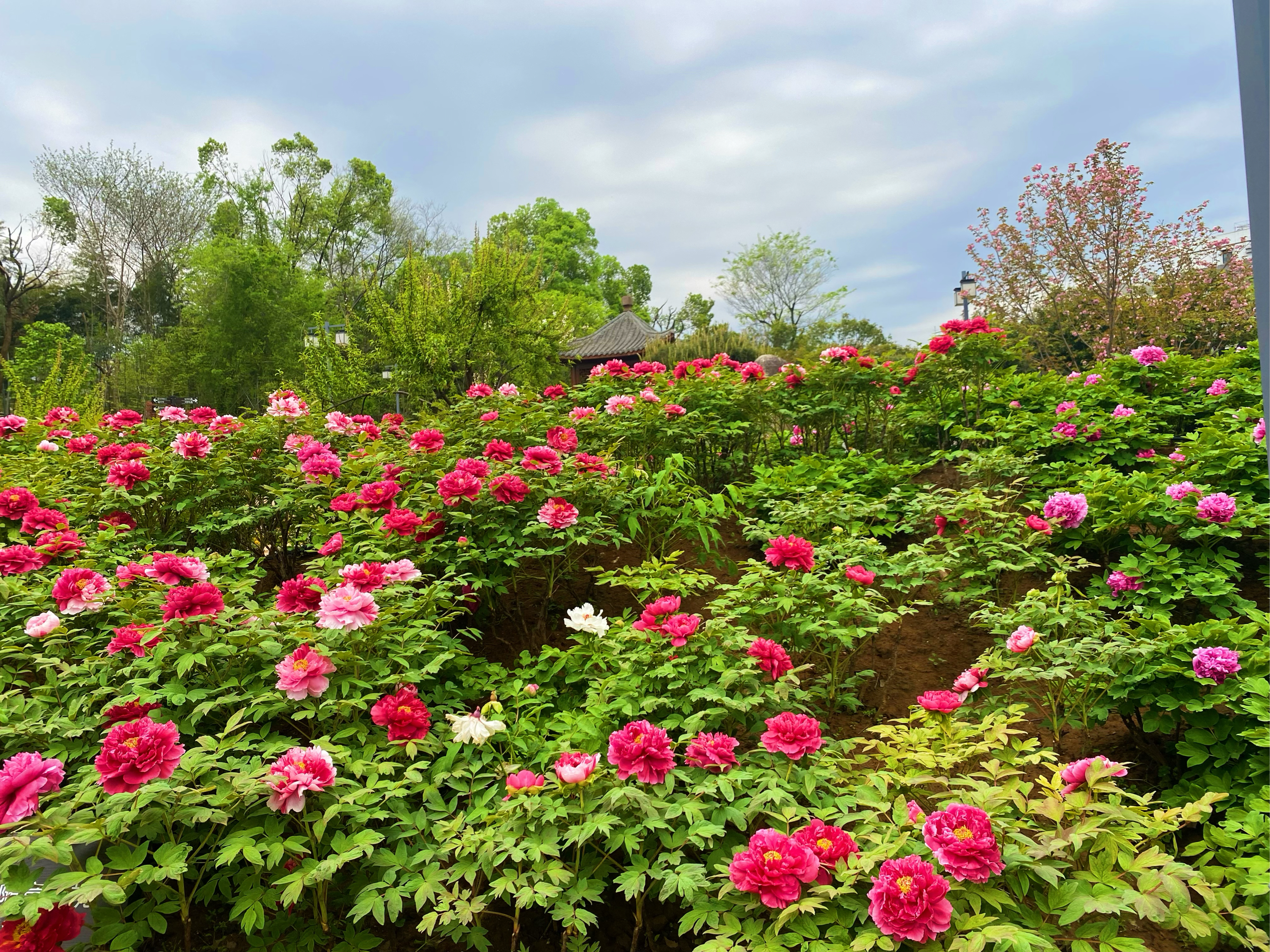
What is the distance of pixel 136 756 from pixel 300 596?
0.69 meters

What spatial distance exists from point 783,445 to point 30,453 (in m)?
4.64

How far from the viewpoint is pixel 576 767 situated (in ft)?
4.97

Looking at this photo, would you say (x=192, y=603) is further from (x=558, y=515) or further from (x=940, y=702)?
(x=940, y=702)

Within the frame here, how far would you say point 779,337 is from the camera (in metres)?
36.4

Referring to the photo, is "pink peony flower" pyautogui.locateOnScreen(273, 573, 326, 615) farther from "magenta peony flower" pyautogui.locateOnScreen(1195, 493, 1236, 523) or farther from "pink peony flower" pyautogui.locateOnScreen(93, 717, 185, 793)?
"magenta peony flower" pyautogui.locateOnScreen(1195, 493, 1236, 523)

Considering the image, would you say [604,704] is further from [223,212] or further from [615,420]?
[223,212]

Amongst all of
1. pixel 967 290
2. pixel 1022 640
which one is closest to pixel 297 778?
pixel 1022 640

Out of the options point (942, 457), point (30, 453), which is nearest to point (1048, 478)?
point (942, 457)

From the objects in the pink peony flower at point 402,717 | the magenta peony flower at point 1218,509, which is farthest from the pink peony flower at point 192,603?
the magenta peony flower at point 1218,509

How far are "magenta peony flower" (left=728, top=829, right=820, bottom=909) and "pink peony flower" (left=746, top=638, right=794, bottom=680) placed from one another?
23.2 inches

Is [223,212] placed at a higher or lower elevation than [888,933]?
higher

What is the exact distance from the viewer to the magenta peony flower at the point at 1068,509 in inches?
117

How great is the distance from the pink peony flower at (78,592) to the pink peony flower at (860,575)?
2250 millimetres

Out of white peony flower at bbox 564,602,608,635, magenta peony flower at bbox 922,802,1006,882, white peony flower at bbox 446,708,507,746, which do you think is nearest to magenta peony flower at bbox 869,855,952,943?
magenta peony flower at bbox 922,802,1006,882
